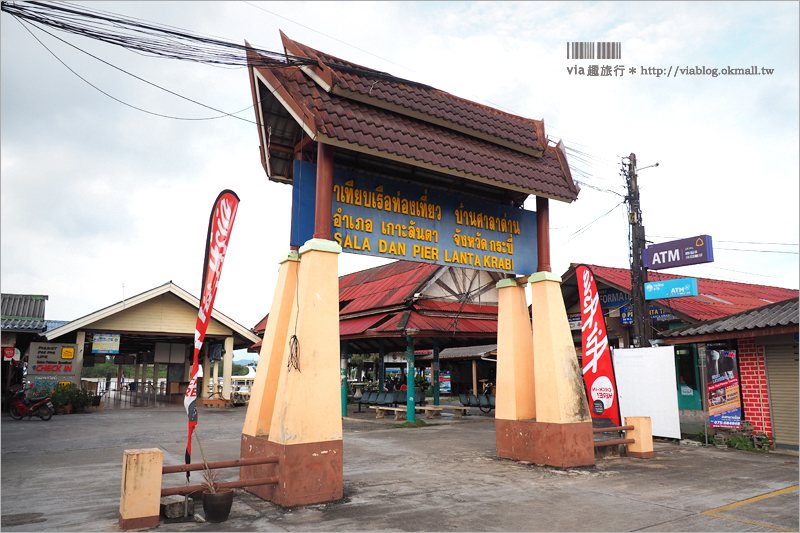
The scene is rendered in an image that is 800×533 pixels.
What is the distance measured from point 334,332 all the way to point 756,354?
10729 millimetres

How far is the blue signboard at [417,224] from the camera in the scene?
26.8ft

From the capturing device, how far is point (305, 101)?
7699 millimetres

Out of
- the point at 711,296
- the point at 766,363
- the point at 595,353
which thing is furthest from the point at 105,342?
the point at 711,296

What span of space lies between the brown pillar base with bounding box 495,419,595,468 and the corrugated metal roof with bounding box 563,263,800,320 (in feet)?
24.6

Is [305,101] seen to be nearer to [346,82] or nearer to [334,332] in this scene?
[346,82]

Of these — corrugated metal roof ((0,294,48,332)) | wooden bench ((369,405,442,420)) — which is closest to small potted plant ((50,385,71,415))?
corrugated metal roof ((0,294,48,332))

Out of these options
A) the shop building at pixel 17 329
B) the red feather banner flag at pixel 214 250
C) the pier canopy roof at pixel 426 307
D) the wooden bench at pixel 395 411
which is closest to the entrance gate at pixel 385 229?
the red feather banner flag at pixel 214 250

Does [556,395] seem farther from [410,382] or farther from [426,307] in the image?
[426,307]

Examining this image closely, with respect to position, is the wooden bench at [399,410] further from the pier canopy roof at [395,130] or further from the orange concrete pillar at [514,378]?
the pier canopy roof at [395,130]

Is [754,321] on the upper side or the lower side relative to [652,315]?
lower

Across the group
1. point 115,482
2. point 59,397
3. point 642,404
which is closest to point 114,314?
point 59,397

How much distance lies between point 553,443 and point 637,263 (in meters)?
8.21

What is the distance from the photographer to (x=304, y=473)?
6566 millimetres

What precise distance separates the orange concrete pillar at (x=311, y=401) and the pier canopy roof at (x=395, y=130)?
1.97m
